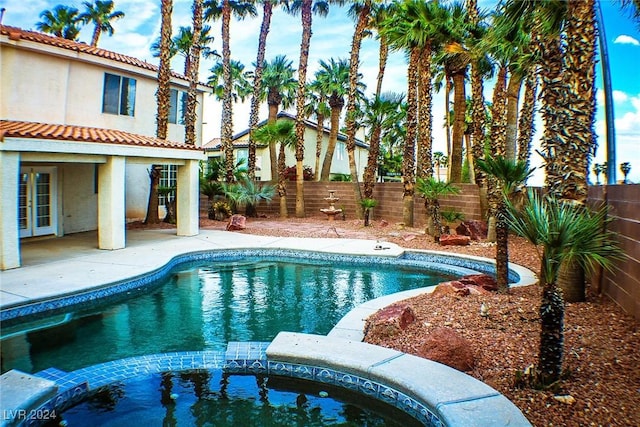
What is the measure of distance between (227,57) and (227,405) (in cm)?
1959

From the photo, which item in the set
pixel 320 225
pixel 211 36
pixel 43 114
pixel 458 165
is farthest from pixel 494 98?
pixel 211 36

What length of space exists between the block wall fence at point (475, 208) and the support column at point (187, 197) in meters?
7.43

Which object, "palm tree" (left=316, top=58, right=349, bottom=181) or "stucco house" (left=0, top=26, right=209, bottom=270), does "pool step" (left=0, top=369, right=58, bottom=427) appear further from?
"palm tree" (left=316, top=58, right=349, bottom=181)

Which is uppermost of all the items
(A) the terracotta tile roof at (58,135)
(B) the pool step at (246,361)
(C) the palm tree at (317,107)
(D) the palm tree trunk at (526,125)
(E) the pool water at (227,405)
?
(C) the palm tree at (317,107)

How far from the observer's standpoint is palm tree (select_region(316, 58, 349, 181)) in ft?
86.2

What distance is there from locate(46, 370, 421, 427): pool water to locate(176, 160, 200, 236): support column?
1051 cm

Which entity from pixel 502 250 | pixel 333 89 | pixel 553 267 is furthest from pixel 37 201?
pixel 333 89

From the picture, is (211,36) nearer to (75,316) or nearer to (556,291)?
(75,316)

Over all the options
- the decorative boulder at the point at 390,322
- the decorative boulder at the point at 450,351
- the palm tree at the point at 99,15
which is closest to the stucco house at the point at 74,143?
the decorative boulder at the point at 390,322

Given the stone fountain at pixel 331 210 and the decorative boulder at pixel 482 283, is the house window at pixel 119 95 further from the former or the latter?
the decorative boulder at pixel 482 283

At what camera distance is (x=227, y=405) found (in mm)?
4785

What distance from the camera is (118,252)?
11.9 metres

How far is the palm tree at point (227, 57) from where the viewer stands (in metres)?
21.0

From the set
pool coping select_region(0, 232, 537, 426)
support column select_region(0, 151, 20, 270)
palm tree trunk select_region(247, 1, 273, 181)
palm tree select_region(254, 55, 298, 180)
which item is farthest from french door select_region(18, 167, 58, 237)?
palm tree select_region(254, 55, 298, 180)
